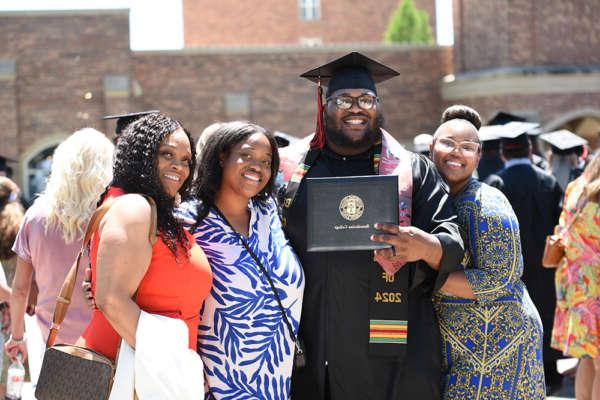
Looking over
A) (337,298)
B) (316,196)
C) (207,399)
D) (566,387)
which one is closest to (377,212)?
(316,196)

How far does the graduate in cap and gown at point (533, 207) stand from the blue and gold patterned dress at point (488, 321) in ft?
11.7

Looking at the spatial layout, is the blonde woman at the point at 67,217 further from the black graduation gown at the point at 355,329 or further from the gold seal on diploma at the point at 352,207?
the gold seal on diploma at the point at 352,207

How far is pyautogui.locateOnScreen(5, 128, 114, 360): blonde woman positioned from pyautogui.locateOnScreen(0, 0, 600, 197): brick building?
18.2 m

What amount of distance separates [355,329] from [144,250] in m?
1.09

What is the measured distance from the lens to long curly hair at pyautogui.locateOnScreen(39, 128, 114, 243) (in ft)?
14.2

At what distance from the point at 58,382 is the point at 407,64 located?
22059mm

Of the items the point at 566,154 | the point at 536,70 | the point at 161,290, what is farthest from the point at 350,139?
the point at 536,70

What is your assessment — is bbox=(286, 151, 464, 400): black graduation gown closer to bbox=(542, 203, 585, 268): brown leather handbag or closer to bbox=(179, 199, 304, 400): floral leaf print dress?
bbox=(179, 199, 304, 400): floral leaf print dress

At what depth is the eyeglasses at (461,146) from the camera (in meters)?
3.71

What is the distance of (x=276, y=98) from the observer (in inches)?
940

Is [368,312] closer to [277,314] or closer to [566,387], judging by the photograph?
[277,314]

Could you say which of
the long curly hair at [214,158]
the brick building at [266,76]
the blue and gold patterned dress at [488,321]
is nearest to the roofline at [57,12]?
the brick building at [266,76]

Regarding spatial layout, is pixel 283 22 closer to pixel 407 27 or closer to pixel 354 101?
pixel 407 27

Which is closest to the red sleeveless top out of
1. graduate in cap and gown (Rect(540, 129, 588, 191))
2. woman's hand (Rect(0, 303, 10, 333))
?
woman's hand (Rect(0, 303, 10, 333))
